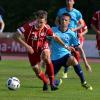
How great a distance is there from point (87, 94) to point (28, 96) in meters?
1.18

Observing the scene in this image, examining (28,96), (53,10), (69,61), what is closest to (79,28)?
(69,61)

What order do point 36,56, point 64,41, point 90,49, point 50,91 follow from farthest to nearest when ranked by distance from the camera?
1. point 90,49
2. point 64,41
3. point 36,56
4. point 50,91

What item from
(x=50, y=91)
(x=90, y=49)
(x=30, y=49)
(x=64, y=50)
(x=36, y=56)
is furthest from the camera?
(x=90, y=49)

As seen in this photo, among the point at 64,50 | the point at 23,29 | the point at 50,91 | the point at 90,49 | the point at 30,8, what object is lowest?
the point at 90,49

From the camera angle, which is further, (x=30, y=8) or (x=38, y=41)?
(x=30, y=8)

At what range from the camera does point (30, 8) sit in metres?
42.8

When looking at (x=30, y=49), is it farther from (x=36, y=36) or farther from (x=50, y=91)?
(x=50, y=91)

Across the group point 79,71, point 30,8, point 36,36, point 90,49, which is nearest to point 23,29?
point 36,36

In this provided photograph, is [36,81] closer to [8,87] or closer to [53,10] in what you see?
[8,87]

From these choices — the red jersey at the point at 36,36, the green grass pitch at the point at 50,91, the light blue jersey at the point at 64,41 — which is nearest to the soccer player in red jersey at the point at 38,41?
the red jersey at the point at 36,36

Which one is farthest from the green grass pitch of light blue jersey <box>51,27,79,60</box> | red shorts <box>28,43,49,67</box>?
light blue jersey <box>51,27,79,60</box>

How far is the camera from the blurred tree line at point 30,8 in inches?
1636

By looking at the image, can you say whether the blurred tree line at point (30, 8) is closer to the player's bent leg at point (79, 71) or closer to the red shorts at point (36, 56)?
the player's bent leg at point (79, 71)

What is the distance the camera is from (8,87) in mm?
12664
